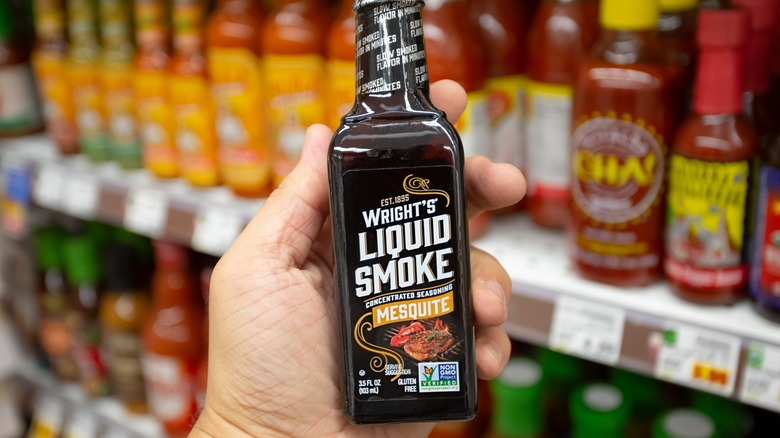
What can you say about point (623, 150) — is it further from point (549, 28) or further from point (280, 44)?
point (280, 44)

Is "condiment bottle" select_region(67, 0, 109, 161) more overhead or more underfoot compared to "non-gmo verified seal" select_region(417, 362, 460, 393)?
more overhead

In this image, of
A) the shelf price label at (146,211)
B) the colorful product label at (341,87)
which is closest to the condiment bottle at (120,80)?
the shelf price label at (146,211)

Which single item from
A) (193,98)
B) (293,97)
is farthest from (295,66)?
(193,98)

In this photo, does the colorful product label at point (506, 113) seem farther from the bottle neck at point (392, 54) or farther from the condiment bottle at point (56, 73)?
the condiment bottle at point (56, 73)

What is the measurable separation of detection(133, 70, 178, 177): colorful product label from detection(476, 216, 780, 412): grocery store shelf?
0.82 m

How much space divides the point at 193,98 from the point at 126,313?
22.8 inches

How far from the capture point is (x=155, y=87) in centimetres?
172

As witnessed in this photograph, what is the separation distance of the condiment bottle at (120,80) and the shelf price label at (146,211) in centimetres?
15

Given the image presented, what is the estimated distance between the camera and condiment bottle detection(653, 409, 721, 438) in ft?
3.81

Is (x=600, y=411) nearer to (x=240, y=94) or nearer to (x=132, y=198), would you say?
(x=240, y=94)

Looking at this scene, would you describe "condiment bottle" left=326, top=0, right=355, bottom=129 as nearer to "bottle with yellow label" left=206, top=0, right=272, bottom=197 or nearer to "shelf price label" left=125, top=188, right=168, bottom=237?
"bottle with yellow label" left=206, top=0, right=272, bottom=197

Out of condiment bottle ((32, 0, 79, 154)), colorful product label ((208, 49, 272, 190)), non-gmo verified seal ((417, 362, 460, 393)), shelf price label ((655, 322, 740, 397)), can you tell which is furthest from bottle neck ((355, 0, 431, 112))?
condiment bottle ((32, 0, 79, 154))

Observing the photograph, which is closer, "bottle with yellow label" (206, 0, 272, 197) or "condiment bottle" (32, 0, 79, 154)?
"bottle with yellow label" (206, 0, 272, 197)

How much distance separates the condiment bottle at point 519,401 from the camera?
51.2 inches
